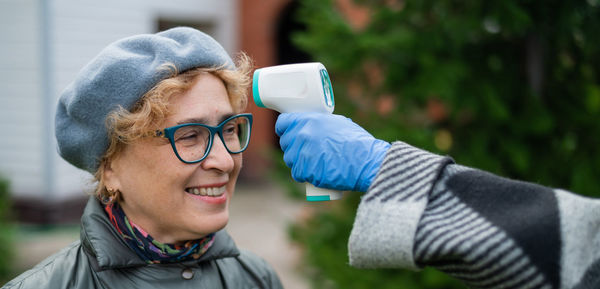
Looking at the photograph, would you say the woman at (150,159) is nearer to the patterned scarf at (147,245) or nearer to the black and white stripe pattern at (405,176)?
the patterned scarf at (147,245)

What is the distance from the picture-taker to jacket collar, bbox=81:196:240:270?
1.63 metres

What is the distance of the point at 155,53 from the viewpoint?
1675 millimetres

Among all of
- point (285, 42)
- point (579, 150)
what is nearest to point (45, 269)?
point (579, 150)

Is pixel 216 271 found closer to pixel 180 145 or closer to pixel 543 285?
pixel 180 145

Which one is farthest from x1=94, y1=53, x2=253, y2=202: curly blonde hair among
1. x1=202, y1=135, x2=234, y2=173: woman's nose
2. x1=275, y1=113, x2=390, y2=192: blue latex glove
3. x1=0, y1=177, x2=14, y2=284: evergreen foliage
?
x1=0, y1=177, x2=14, y2=284: evergreen foliage

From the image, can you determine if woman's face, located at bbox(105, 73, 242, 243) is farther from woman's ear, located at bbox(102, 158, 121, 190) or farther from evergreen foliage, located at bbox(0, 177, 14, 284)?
evergreen foliage, located at bbox(0, 177, 14, 284)

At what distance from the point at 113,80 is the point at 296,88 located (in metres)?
0.56

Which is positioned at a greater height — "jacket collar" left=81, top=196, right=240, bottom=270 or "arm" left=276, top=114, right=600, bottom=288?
"arm" left=276, top=114, right=600, bottom=288

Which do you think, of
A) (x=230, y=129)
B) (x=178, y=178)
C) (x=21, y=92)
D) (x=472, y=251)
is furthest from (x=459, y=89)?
(x=21, y=92)

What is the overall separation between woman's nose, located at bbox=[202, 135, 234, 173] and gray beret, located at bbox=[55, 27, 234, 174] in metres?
0.26

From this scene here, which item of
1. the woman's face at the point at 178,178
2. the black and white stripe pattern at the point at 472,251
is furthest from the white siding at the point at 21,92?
the black and white stripe pattern at the point at 472,251

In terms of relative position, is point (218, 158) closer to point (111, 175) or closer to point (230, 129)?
point (230, 129)

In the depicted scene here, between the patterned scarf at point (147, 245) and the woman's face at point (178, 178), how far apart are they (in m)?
0.03

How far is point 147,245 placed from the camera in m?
1.74
